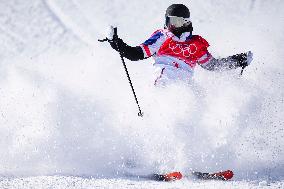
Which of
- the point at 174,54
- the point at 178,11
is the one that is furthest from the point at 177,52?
the point at 178,11

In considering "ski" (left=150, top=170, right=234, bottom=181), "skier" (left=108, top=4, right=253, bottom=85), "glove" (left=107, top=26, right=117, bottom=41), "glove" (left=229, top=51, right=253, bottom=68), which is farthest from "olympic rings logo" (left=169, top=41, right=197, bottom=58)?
"ski" (left=150, top=170, right=234, bottom=181)

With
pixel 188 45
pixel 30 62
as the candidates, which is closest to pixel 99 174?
pixel 188 45

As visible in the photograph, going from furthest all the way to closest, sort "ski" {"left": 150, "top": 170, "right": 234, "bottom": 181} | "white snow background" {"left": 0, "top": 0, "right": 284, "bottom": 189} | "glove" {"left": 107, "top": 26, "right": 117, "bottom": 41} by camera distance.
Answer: "glove" {"left": 107, "top": 26, "right": 117, "bottom": 41}
"white snow background" {"left": 0, "top": 0, "right": 284, "bottom": 189}
"ski" {"left": 150, "top": 170, "right": 234, "bottom": 181}

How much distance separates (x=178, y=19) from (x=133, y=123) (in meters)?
1.45

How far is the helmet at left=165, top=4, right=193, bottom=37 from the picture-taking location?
5199 millimetres

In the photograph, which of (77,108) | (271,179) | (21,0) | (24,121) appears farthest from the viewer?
(21,0)

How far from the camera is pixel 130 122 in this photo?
580 centimetres

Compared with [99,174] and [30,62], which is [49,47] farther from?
[99,174]

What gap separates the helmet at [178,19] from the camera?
205 inches

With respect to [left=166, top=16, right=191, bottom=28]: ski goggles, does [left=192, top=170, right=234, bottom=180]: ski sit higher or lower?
lower

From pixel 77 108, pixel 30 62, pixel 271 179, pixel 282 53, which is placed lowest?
pixel 271 179

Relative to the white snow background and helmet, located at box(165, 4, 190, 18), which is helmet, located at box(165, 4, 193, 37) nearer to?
helmet, located at box(165, 4, 190, 18)

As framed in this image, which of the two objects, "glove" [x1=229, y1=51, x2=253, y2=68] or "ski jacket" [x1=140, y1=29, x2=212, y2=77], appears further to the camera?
"glove" [x1=229, y1=51, x2=253, y2=68]

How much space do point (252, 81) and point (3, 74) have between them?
16.1 ft
